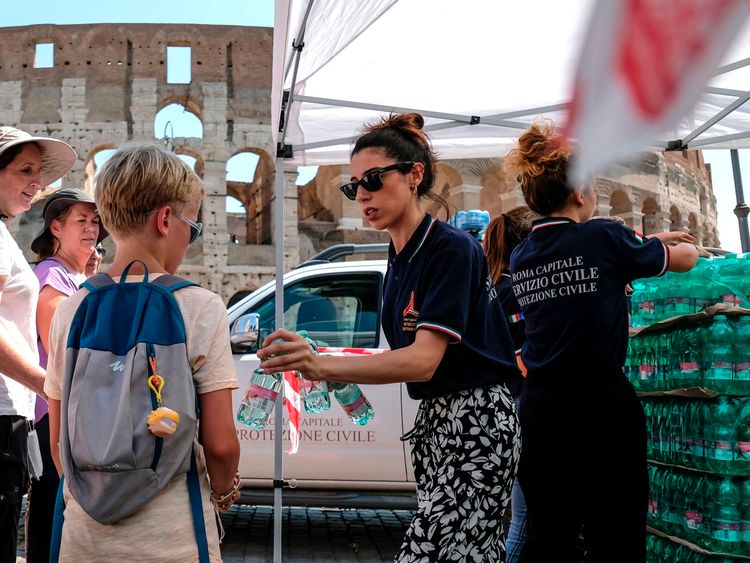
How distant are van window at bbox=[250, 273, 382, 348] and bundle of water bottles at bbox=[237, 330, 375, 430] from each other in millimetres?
2249

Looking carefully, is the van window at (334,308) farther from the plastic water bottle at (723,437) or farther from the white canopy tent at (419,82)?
the plastic water bottle at (723,437)

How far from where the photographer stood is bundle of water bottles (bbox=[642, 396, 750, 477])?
2848 millimetres

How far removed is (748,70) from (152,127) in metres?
23.2

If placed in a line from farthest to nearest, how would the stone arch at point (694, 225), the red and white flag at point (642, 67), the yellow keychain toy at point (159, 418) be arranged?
1. the stone arch at point (694, 225)
2. the yellow keychain toy at point (159, 418)
3. the red and white flag at point (642, 67)

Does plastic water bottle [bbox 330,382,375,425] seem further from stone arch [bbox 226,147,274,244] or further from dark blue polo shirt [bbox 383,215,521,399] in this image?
stone arch [bbox 226,147,274,244]

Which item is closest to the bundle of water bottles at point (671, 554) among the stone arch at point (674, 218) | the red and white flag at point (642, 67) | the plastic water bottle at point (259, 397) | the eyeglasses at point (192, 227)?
the plastic water bottle at point (259, 397)

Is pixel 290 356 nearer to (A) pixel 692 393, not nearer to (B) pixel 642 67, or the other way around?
(B) pixel 642 67

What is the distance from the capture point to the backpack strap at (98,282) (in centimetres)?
176

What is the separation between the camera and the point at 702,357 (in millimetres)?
3004

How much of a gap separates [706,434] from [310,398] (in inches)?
61.8

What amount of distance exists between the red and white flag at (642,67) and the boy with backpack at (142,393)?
1108 millimetres

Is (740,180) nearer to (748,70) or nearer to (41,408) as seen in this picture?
(748,70)

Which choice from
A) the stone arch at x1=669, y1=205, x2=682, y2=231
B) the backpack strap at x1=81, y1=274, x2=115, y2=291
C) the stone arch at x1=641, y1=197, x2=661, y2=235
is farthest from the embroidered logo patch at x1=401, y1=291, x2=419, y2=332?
the stone arch at x1=669, y1=205, x2=682, y2=231

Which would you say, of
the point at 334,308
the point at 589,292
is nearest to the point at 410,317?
the point at 589,292
